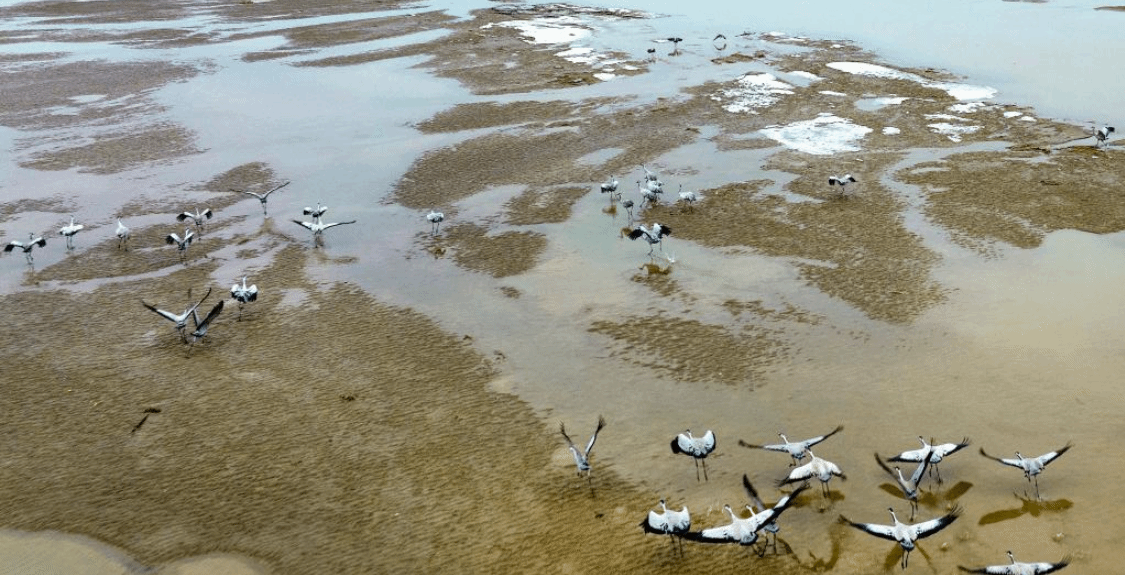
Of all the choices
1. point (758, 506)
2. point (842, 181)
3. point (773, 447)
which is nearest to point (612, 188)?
point (842, 181)

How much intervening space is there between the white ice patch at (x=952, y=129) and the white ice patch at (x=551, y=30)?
21.6 metres

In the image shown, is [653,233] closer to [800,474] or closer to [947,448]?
[800,474]

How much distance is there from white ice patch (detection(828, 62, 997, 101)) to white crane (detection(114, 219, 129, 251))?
25826 millimetres

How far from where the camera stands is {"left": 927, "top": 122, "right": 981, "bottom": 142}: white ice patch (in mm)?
26200

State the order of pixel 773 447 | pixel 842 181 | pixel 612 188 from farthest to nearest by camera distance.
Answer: pixel 612 188, pixel 842 181, pixel 773 447

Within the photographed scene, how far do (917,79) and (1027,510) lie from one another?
25.5m

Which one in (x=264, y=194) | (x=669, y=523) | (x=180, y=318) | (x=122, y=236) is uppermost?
(x=669, y=523)

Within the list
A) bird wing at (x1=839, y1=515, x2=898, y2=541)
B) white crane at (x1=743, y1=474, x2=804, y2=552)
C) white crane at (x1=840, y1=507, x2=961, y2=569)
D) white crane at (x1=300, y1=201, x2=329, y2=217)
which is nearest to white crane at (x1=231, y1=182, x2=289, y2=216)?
white crane at (x1=300, y1=201, x2=329, y2=217)

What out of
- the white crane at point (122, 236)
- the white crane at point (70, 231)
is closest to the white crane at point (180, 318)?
the white crane at point (122, 236)

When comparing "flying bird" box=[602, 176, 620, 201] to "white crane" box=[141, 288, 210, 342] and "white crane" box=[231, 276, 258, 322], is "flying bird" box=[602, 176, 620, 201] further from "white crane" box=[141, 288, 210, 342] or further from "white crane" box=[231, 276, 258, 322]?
"white crane" box=[141, 288, 210, 342]

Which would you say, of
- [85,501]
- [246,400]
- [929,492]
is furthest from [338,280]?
[929,492]

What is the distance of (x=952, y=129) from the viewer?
1057 inches

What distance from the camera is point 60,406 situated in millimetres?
14094

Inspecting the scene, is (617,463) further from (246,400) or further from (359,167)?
(359,167)
